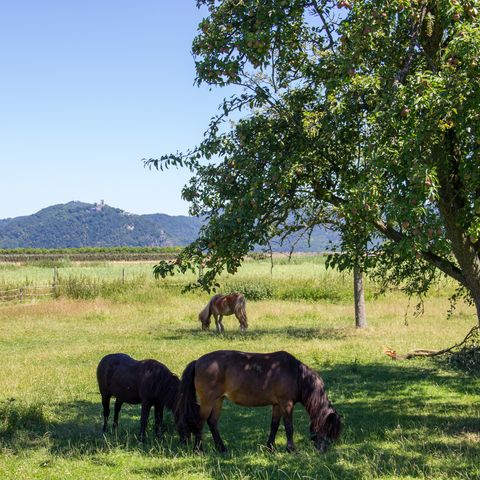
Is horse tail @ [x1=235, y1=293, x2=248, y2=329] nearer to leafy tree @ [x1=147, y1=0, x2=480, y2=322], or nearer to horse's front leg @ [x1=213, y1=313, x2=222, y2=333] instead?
horse's front leg @ [x1=213, y1=313, x2=222, y2=333]

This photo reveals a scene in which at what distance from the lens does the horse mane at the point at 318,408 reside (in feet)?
31.9

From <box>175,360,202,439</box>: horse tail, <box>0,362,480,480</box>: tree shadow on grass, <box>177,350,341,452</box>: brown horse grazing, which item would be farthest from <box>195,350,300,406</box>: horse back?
<box>0,362,480,480</box>: tree shadow on grass

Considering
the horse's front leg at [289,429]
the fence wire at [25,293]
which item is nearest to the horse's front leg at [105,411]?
the horse's front leg at [289,429]

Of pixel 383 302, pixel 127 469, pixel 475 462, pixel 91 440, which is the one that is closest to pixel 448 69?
pixel 475 462

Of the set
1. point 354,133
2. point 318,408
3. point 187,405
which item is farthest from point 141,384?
point 354,133

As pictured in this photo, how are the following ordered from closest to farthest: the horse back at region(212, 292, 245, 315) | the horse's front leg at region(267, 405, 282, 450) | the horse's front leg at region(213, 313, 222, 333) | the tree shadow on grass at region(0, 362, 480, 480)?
the tree shadow on grass at region(0, 362, 480, 480) < the horse's front leg at region(267, 405, 282, 450) < the horse's front leg at region(213, 313, 222, 333) < the horse back at region(212, 292, 245, 315)

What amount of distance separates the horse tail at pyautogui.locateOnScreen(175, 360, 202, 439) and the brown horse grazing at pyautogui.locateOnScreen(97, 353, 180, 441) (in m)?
0.70

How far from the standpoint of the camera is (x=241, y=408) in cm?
1372

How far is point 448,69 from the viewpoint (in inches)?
353

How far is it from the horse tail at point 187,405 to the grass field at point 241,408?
35cm

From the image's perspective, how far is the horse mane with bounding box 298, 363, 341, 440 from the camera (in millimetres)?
9727

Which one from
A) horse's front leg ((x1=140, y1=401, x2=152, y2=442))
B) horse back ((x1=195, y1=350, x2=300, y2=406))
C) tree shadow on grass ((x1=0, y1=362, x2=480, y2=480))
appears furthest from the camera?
horse's front leg ((x1=140, y1=401, x2=152, y2=442))

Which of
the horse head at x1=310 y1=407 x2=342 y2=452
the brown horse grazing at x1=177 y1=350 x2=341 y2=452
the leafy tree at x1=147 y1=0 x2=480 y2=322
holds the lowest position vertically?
the horse head at x1=310 y1=407 x2=342 y2=452

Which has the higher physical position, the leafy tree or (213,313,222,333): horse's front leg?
the leafy tree
